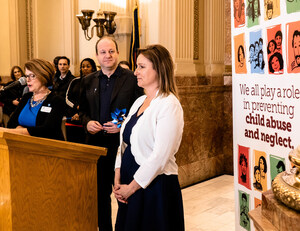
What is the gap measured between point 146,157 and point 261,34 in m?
0.98

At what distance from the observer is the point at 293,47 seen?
6.89ft

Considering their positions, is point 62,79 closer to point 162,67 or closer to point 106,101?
point 106,101

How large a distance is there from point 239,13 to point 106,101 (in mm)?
1376

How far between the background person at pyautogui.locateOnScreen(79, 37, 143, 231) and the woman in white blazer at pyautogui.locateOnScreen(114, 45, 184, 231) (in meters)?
0.82

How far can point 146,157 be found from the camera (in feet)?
8.30

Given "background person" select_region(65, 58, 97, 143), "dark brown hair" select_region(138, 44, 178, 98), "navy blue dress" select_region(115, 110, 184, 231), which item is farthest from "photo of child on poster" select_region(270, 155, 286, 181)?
"background person" select_region(65, 58, 97, 143)

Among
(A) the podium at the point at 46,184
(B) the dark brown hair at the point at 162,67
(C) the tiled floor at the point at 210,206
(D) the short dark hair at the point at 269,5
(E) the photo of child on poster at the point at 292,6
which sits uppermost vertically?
(D) the short dark hair at the point at 269,5

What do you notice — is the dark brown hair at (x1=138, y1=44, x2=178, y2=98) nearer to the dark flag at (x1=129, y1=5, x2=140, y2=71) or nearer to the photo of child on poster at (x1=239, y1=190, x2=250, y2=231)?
the photo of child on poster at (x1=239, y1=190, x2=250, y2=231)

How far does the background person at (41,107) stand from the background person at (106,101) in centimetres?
29

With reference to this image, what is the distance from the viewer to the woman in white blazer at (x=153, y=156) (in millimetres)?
2443

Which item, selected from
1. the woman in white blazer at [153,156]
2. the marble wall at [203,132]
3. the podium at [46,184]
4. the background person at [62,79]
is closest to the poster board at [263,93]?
the woman in white blazer at [153,156]

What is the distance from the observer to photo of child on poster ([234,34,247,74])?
2562mm

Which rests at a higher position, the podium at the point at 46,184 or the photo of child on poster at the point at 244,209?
the podium at the point at 46,184

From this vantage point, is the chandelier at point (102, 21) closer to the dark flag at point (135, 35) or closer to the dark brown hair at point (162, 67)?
the dark flag at point (135, 35)
